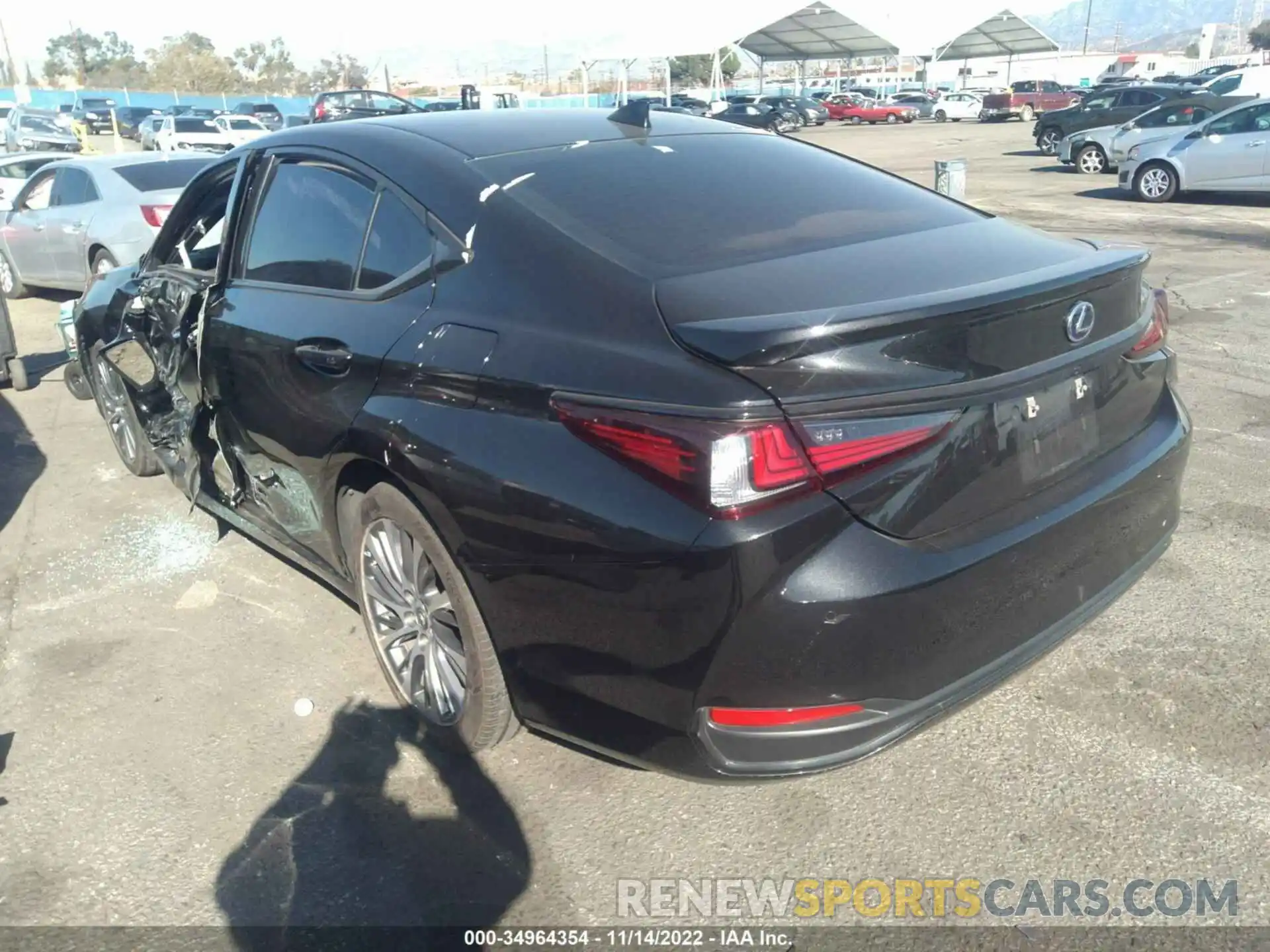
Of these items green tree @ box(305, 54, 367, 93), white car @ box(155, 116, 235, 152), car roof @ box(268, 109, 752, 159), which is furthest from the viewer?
green tree @ box(305, 54, 367, 93)

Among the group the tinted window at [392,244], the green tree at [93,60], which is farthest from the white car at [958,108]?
the green tree at [93,60]

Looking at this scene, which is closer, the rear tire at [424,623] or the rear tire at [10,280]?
the rear tire at [424,623]

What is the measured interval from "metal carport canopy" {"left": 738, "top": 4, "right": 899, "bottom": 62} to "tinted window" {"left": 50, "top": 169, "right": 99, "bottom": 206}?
53.6 meters

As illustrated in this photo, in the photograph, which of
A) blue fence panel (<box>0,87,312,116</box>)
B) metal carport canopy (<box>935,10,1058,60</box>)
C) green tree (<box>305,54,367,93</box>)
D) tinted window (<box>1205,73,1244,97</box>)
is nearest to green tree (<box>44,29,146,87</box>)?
green tree (<box>305,54,367,93</box>)

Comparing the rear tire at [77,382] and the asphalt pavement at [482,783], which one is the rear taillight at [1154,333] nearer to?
the asphalt pavement at [482,783]

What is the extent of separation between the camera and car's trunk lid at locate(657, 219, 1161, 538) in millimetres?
2234

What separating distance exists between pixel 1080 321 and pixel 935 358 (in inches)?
20.5

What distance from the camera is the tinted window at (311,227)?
11.0ft

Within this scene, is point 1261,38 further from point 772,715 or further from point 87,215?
point 772,715

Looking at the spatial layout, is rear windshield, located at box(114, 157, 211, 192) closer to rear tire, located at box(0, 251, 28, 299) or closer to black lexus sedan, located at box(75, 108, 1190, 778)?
rear tire, located at box(0, 251, 28, 299)

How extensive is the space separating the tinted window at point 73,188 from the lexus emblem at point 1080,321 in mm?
10057

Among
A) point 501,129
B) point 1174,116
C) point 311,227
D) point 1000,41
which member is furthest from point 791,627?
point 1000,41

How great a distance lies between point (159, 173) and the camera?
34.4 ft

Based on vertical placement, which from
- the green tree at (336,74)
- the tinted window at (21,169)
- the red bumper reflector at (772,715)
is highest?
the green tree at (336,74)
